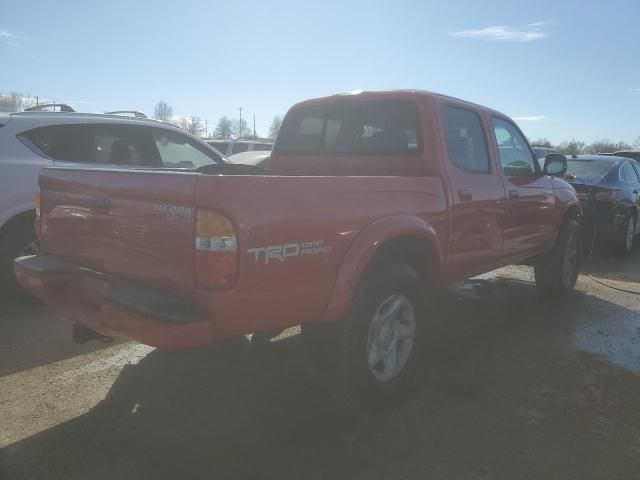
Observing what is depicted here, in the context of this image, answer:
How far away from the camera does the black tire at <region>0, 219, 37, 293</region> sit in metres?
4.46

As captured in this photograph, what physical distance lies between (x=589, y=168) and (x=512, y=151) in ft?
14.8

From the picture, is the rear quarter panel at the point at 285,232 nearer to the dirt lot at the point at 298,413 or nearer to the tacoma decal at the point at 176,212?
the tacoma decal at the point at 176,212

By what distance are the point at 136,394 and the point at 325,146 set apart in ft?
7.71

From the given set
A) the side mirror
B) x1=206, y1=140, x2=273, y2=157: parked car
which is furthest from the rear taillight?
x1=206, y1=140, x2=273, y2=157: parked car

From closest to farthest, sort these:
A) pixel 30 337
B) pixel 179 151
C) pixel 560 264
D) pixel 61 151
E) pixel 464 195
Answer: pixel 464 195
pixel 30 337
pixel 61 151
pixel 560 264
pixel 179 151

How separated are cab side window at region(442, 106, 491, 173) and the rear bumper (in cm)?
236

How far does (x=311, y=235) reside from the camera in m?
2.48

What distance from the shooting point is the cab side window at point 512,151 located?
456 cm

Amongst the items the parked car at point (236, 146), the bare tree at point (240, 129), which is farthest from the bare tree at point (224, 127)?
the parked car at point (236, 146)

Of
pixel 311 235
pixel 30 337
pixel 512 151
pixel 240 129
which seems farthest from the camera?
pixel 240 129

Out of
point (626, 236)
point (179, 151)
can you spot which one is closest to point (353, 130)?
point (179, 151)

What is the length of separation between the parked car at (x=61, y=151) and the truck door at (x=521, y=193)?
3.10 meters

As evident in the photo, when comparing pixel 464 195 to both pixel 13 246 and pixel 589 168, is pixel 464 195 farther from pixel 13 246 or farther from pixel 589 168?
pixel 589 168

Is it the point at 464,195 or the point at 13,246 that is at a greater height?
the point at 464,195
